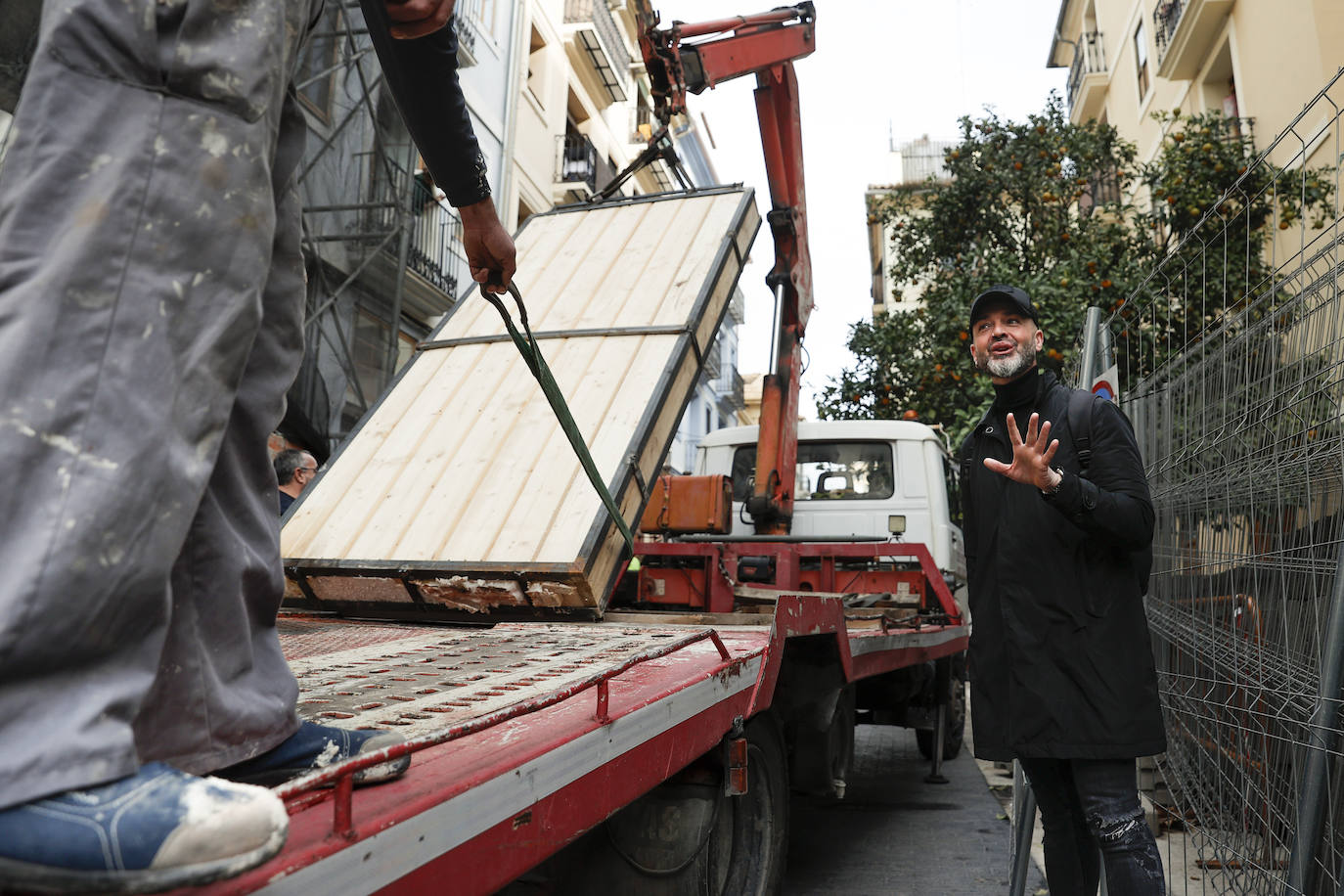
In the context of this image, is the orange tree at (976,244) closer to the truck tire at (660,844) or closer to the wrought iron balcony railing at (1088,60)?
the wrought iron balcony railing at (1088,60)

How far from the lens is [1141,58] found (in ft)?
53.7

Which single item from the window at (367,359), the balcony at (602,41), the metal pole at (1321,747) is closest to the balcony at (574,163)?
the balcony at (602,41)

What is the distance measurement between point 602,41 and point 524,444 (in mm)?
16646

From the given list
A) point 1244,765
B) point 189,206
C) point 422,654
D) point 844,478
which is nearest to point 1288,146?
point 844,478

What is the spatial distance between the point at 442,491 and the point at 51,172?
3088 mm

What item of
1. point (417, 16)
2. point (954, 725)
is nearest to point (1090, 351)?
point (417, 16)

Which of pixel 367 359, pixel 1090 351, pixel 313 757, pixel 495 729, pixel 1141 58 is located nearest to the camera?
pixel 313 757

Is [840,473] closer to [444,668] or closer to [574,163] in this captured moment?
[444,668]

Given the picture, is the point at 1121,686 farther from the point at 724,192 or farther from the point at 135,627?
the point at 724,192

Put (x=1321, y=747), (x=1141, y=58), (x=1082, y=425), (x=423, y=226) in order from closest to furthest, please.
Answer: (x=1321, y=747), (x=1082, y=425), (x=423, y=226), (x=1141, y=58)

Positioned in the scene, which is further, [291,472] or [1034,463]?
[291,472]

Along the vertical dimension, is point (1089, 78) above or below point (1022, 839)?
above

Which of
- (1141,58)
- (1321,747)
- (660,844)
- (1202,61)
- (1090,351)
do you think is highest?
(1141,58)

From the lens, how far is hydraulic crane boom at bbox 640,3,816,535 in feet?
20.4
